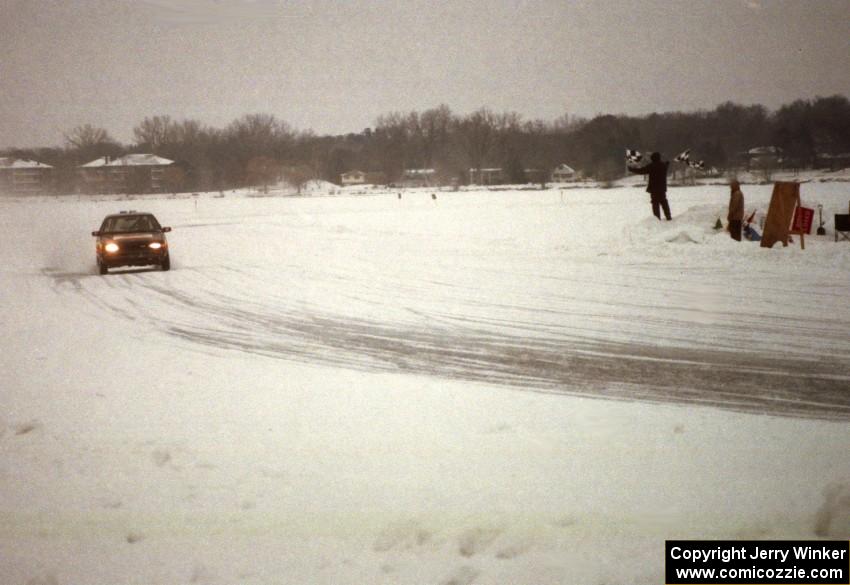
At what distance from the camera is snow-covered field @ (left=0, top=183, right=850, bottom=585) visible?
15.4 ft

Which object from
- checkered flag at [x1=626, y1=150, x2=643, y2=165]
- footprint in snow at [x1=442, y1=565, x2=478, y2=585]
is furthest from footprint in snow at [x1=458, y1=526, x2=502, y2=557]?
checkered flag at [x1=626, y1=150, x2=643, y2=165]

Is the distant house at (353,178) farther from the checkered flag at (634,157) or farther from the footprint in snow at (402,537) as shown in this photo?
the footprint in snow at (402,537)

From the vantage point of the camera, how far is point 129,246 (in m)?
19.7

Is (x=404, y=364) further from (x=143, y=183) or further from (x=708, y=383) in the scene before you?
(x=143, y=183)

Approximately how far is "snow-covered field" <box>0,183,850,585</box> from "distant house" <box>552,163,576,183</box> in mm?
62529

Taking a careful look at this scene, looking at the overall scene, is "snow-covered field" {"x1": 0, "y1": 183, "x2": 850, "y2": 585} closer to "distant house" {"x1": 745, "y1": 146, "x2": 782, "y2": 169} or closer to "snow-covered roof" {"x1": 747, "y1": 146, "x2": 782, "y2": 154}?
"snow-covered roof" {"x1": 747, "y1": 146, "x2": 782, "y2": 154}

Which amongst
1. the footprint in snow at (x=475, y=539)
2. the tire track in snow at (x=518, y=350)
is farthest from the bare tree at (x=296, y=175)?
the footprint in snow at (x=475, y=539)

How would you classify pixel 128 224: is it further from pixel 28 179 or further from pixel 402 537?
pixel 28 179

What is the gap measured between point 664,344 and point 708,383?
6.07 ft

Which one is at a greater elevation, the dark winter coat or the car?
the dark winter coat

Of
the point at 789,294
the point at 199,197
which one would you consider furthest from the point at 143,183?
the point at 789,294

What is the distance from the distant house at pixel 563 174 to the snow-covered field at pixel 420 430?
205ft

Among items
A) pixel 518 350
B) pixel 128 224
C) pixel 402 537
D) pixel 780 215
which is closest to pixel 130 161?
pixel 128 224

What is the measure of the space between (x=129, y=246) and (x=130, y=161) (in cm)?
5095
